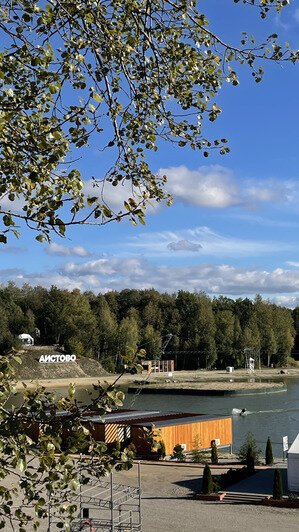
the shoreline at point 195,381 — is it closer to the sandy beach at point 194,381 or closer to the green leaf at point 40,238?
the sandy beach at point 194,381

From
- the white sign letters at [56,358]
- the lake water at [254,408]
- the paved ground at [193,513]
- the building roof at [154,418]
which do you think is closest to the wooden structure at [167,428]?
the building roof at [154,418]

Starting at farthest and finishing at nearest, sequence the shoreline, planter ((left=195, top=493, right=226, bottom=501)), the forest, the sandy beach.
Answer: the forest < the sandy beach < the shoreline < planter ((left=195, top=493, right=226, bottom=501))

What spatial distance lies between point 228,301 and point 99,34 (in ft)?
433

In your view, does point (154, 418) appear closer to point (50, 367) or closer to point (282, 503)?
point (282, 503)

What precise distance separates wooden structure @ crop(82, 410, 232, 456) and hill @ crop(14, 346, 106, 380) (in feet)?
195

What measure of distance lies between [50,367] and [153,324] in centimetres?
3482

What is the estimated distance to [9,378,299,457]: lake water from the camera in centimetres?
3862

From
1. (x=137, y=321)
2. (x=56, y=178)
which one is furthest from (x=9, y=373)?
(x=137, y=321)

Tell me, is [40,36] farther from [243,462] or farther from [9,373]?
[243,462]

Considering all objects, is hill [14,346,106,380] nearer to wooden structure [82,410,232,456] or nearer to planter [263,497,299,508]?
wooden structure [82,410,232,456]

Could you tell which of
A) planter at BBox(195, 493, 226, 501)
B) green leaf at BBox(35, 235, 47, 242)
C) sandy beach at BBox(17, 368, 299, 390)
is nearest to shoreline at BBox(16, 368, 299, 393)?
sandy beach at BBox(17, 368, 299, 390)

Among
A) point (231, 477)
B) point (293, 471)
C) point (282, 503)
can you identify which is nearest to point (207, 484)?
point (231, 477)

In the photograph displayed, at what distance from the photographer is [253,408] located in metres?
56.2

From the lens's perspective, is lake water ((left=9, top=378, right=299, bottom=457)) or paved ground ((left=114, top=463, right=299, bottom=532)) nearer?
paved ground ((left=114, top=463, right=299, bottom=532))
